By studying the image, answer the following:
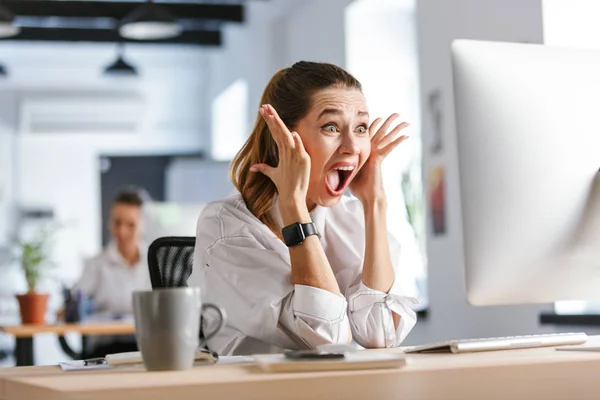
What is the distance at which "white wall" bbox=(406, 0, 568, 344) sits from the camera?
4.36 metres

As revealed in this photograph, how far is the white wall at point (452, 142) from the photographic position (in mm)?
4355

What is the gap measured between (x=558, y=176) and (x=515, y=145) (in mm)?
92

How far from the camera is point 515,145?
1.46 meters

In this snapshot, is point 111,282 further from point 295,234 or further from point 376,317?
point 295,234

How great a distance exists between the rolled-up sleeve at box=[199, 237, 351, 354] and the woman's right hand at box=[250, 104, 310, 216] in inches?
5.4

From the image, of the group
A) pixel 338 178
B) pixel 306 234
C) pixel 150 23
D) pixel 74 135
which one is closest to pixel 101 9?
pixel 150 23

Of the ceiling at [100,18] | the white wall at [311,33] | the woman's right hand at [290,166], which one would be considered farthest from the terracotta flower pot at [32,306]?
the ceiling at [100,18]

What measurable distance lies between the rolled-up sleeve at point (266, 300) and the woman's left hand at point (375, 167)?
288mm

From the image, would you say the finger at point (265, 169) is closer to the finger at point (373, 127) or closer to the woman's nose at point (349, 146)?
the woman's nose at point (349, 146)

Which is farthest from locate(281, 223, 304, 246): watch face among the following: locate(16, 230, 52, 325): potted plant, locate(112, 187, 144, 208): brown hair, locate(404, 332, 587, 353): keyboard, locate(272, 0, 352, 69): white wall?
locate(272, 0, 352, 69): white wall

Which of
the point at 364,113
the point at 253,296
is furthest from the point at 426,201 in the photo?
the point at 253,296

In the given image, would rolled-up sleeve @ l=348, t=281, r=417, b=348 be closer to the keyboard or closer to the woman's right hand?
the woman's right hand

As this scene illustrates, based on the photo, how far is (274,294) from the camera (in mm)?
1880

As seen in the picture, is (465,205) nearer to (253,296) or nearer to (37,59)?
(253,296)
